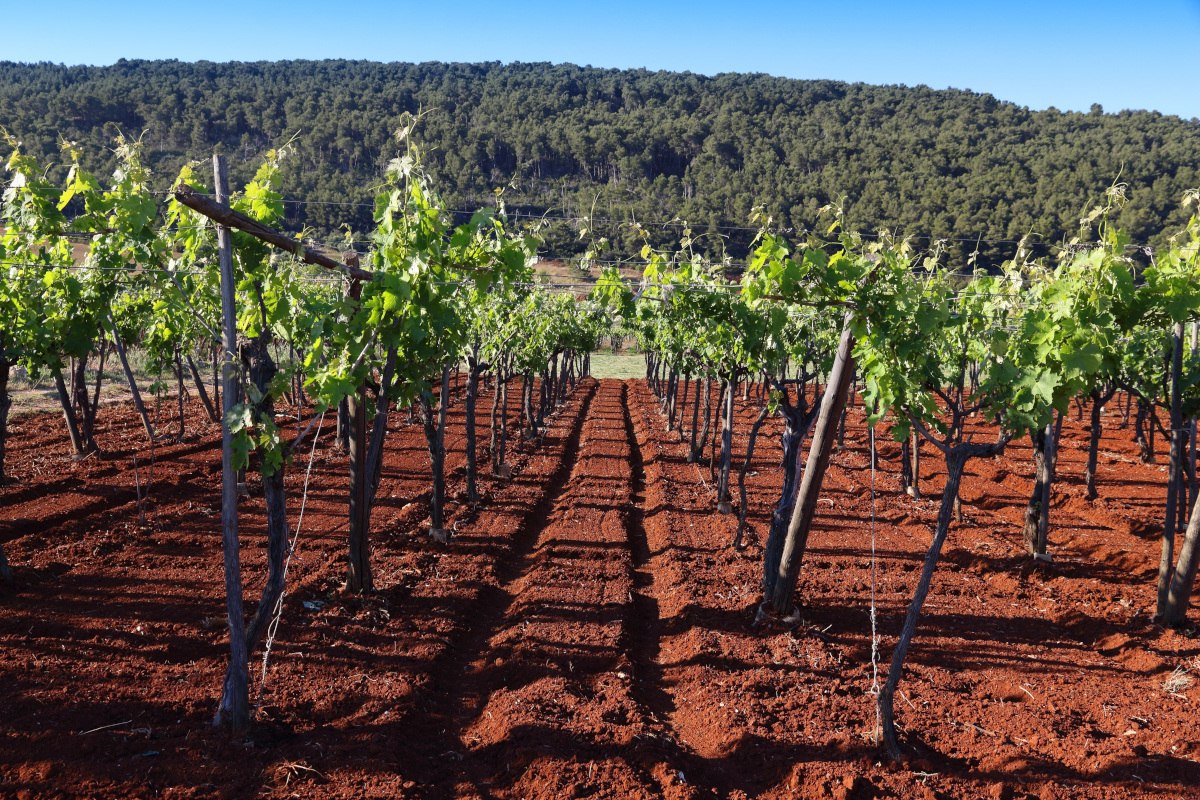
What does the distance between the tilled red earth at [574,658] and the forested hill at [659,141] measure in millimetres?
31162

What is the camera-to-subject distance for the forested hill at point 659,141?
167ft

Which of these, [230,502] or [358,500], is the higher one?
[230,502]

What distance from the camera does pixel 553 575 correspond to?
7.73m

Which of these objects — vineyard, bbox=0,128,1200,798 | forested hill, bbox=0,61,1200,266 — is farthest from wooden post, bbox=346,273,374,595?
forested hill, bbox=0,61,1200,266

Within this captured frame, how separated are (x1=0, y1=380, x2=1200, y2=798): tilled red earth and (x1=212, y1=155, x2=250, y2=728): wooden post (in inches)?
9.1

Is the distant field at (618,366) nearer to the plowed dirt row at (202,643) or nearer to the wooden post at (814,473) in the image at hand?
the plowed dirt row at (202,643)

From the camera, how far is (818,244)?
15.5ft

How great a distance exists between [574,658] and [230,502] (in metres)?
3.16

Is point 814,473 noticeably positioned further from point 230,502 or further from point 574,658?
point 230,502

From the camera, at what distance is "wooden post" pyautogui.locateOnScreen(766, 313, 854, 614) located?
590cm

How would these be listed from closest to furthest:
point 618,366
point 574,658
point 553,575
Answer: point 574,658, point 553,575, point 618,366

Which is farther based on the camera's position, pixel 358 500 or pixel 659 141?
pixel 659 141

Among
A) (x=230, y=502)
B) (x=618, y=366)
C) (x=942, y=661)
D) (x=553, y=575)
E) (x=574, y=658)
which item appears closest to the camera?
(x=230, y=502)

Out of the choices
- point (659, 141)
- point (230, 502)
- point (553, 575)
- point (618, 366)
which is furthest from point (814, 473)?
point (659, 141)
